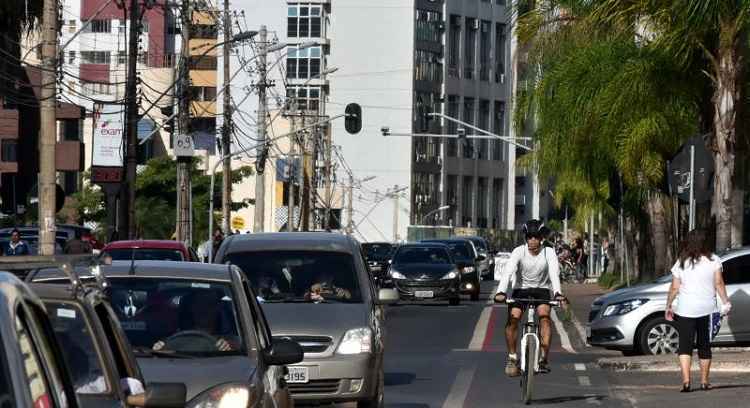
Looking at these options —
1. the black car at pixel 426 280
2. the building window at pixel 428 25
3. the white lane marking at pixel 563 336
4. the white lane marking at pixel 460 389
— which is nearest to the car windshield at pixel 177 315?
the white lane marking at pixel 460 389

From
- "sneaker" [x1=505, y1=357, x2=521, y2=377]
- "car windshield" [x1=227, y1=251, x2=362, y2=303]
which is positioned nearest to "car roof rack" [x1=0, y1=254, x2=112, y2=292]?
"car windshield" [x1=227, y1=251, x2=362, y2=303]

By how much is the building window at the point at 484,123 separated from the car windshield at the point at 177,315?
11288 cm

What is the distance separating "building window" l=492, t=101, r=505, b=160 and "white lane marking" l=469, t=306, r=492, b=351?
85495 millimetres

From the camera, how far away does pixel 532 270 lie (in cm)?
1841

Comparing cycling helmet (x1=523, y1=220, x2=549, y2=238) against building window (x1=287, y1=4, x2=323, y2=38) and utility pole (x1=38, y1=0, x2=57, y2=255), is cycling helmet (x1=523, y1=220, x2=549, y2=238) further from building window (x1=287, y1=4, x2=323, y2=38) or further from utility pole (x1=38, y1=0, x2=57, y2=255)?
building window (x1=287, y1=4, x2=323, y2=38)

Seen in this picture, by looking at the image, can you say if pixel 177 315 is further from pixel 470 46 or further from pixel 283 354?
pixel 470 46

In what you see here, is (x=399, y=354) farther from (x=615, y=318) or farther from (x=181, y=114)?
(x=181, y=114)

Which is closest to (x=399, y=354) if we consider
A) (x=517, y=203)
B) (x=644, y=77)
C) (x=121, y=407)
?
(x=644, y=77)

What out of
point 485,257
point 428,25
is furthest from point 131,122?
point 428,25

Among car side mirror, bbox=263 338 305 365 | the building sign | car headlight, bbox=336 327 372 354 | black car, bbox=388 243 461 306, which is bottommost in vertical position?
black car, bbox=388 243 461 306

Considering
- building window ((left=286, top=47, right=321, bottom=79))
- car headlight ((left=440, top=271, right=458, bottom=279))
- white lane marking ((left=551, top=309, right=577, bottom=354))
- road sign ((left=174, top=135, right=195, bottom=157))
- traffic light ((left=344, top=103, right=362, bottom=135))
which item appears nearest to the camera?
white lane marking ((left=551, top=309, right=577, bottom=354))

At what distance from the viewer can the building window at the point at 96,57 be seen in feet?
395

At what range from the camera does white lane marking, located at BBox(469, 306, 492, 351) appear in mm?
28291

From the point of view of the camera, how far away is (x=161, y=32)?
11738cm
